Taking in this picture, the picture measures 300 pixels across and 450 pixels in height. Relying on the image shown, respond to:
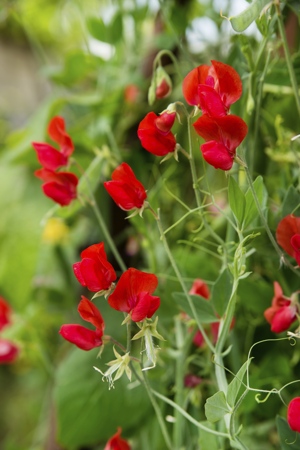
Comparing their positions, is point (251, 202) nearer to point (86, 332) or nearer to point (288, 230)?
point (288, 230)

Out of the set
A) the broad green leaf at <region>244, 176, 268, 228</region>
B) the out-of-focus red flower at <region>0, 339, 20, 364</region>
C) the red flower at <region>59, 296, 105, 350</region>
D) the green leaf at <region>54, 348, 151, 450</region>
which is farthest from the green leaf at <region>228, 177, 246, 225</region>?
the out-of-focus red flower at <region>0, 339, 20, 364</region>

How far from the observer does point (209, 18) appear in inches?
24.7

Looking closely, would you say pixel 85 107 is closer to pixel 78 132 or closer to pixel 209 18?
pixel 78 132

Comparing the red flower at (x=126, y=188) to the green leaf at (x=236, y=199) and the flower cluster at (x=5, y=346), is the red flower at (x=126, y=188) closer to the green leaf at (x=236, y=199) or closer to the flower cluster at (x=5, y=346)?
the green leaf at (x=236, y=199)

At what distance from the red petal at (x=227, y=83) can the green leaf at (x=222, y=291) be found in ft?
0.41

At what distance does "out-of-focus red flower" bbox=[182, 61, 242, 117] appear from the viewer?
0.33m

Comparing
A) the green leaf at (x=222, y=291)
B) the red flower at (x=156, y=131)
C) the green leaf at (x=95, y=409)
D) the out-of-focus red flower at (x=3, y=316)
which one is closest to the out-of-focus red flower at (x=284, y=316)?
the green leaf at (x=222, y=291)

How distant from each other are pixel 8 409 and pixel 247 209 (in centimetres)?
111

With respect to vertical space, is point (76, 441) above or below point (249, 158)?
below

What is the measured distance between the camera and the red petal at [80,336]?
14.7 inches

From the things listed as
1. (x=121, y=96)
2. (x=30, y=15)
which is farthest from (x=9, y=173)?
(x=30, y=15)

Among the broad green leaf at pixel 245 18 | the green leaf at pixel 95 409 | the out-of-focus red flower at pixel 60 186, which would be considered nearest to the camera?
the broad green leaf at pixel 245 18

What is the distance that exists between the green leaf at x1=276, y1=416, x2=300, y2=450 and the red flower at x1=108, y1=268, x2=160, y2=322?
122 millimetres

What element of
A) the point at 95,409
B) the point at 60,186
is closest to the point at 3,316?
the point at 95,409
